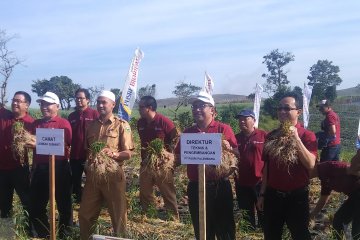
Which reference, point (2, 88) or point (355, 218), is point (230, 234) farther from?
point (2, 88)

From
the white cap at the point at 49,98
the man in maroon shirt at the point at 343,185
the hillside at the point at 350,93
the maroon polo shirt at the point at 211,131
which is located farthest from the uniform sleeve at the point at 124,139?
the hillside at the point at 350,93

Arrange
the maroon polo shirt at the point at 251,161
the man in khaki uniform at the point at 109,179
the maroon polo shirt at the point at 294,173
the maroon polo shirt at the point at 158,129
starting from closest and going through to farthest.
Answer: the maroon polo shirt at the point at 294,173, the man in khaki uniform at the point at 109,179, the maroon polo shirt at the point at 251,161, the maroon polo shirt at the point at 158,129

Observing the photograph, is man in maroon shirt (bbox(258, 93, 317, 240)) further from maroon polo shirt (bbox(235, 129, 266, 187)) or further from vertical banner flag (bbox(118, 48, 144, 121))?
vertical banner flag (bbox(118, 48, 144, 121))

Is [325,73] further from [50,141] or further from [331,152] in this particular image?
[50,141]

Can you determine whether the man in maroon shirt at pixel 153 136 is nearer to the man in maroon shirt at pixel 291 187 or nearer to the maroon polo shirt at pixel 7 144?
the maroon polo shirt at pixel 7 144

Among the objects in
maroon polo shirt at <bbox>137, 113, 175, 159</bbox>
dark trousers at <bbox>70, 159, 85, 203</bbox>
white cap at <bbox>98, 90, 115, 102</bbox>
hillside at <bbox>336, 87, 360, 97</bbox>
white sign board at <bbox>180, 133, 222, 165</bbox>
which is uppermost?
hillside at <bbox>336, 87, 360, 97</bbox>

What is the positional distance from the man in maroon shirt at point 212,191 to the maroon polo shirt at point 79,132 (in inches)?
92.2

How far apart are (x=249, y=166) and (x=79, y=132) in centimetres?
242

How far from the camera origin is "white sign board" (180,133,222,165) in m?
3.87

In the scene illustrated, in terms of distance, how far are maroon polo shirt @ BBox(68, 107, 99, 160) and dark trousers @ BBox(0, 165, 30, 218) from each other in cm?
71

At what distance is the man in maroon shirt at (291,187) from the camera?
13.3ft

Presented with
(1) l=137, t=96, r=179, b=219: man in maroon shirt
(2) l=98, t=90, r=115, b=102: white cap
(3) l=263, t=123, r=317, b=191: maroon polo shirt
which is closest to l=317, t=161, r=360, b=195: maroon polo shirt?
(3) l=263, t=123, r=317, b=191: maroon polo shirt

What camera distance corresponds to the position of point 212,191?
4535 mm

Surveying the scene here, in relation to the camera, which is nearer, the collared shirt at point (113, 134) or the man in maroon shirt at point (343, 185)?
the man in maroon shirt at point (343, 185)
